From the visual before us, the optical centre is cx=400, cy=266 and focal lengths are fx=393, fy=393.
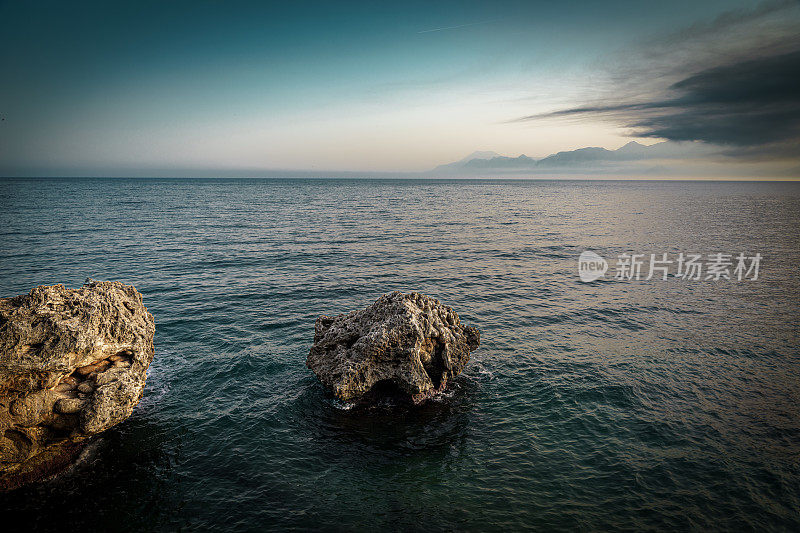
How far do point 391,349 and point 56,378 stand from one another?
9780 millimetres

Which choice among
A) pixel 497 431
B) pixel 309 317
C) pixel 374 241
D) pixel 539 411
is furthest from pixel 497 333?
pixel 374 241

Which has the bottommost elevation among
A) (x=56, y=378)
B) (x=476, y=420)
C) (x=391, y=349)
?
(x=476, y=420)

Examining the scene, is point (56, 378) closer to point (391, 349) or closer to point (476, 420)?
point (391, 349)

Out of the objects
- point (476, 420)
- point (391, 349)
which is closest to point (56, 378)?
point (391, 349)

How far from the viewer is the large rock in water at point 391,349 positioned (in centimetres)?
1394

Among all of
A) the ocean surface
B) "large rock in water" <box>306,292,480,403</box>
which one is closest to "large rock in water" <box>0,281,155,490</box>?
the ocean surface

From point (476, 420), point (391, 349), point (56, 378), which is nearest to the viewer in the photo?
point (56, 378)

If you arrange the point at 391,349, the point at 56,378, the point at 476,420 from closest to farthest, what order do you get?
the point at 56,378, the point at 476,420, the point at 391,349

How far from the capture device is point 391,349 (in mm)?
14109

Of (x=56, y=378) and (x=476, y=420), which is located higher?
(x=56, y=378)

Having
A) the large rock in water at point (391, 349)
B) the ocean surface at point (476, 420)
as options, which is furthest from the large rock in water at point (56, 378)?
the large rock in water at point (391, 349)

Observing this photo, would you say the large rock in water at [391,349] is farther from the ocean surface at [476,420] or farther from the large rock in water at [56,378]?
the large rock in water at [56,378]

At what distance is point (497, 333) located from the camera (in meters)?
20.9

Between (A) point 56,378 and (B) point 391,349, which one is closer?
(A) point 56,378
